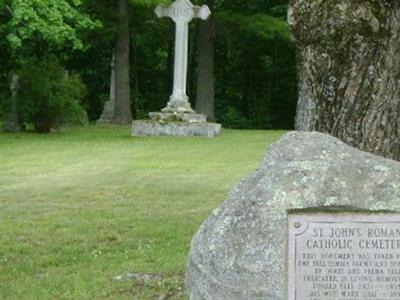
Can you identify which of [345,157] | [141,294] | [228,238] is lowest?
[141,294]

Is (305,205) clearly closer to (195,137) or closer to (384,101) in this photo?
(384,101)

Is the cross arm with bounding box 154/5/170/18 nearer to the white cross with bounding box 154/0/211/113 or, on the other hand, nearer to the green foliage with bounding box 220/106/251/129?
the white cross with bounding box 154/0/211/113

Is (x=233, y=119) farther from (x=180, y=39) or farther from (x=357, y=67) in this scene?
(x=357, y=67)

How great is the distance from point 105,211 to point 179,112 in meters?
12.4

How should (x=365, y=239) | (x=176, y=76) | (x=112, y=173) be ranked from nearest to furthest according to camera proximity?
(x=365, y=239) < (x=112, y=173) < (x=176, y=76)

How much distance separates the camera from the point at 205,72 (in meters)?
32.2

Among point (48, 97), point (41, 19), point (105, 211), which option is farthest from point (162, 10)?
point (105, 211)

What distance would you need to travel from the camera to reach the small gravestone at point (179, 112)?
21.9m

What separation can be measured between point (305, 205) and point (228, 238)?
413 millimetres

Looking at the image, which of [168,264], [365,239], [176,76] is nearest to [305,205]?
[365,239]

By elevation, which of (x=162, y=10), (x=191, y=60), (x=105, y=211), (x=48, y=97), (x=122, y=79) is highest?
(x=162, y=10)

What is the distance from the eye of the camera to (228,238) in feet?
14.6

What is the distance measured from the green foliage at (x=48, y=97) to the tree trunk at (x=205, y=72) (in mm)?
8598

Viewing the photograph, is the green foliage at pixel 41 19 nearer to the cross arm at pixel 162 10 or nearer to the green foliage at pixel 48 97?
the green foliage at pixel 48 97
